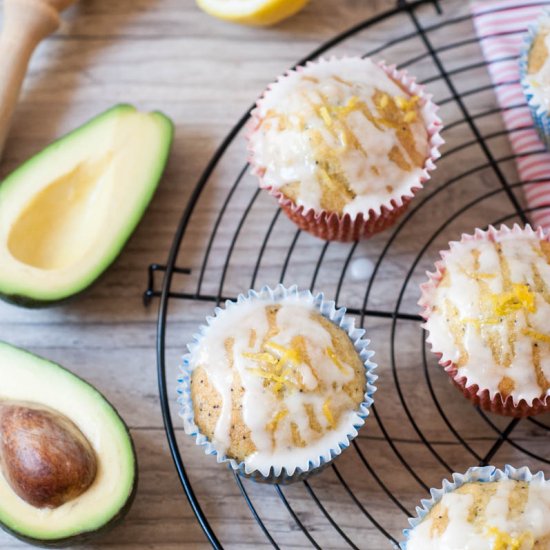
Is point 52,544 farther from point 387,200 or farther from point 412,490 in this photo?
point 387,200

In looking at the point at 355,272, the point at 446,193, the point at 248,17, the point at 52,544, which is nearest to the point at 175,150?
the point at 248,17

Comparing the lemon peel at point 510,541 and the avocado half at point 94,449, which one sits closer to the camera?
the lemon peel at point 510,541

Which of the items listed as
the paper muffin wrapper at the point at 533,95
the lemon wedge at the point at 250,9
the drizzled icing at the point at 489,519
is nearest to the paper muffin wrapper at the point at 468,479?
the drizzled icing at the point at 489,519

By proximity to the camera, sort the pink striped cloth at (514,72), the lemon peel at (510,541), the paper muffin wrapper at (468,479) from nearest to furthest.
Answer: the lemon peel at (510,541)
the paper muffin wrapper at (468,479)
the pink striped cloth at (514,72)

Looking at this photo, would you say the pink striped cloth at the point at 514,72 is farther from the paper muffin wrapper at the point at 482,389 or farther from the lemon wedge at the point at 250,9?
the lemon wedge at the point at 250,9

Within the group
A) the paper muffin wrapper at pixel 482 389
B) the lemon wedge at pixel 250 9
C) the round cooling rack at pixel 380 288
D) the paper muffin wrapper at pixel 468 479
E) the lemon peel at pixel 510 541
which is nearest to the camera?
the lemon peel at pixel 510 541

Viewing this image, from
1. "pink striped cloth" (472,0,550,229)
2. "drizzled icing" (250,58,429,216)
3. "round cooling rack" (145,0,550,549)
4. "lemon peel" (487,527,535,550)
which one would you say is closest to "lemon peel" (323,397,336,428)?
"round cooling rack" (145,0,550,549)

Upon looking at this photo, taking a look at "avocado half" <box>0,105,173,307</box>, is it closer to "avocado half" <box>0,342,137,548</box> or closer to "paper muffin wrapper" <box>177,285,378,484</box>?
"avocado half" <box>0,342,137,548</box>
